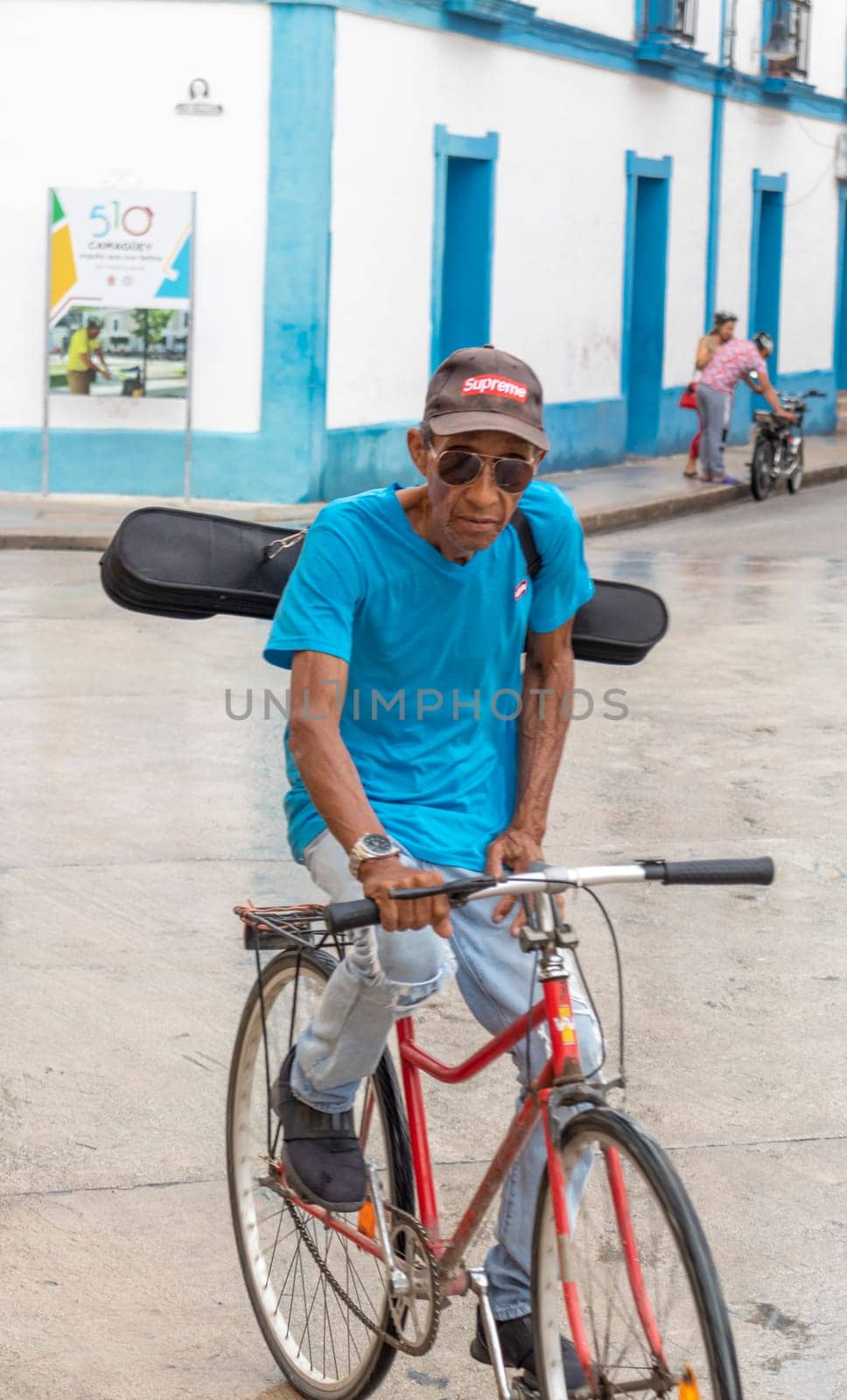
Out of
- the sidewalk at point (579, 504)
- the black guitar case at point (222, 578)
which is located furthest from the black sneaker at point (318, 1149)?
the sidewalk at point (579, 504)

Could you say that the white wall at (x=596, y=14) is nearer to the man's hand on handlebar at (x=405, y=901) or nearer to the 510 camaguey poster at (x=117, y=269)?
the 510 camaguey poster at (x=117, y=269)

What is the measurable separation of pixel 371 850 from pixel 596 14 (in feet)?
67.9

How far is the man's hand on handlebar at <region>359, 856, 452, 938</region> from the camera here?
295 cm

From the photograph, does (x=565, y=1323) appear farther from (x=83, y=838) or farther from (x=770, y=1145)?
(x=83, y=838)

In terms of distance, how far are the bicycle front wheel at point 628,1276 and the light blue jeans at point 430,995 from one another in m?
0.21

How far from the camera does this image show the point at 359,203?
18.4 metres

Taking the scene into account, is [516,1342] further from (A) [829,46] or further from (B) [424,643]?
(A) [829,46]

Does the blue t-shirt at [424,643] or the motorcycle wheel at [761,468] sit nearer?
the blue t-shirt at [424,643]

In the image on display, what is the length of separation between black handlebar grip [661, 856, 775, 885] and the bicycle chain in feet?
2.60

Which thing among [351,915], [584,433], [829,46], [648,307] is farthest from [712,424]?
[351,915]

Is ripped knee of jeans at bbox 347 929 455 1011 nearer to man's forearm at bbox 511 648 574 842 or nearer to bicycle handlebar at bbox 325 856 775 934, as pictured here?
bicycle handlebar at bbox 325 856 775 934

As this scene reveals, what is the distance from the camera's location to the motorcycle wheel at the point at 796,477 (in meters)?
21.8

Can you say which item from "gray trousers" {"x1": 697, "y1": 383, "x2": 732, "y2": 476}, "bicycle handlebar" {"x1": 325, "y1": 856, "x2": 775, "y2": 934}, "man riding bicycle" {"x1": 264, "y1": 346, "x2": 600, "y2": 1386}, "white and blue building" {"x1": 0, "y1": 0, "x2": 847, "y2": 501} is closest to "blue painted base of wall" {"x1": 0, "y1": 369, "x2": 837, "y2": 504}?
"white and blue building" {"x1": 0, "y1": 0, "x2": 847, "y2": 501}

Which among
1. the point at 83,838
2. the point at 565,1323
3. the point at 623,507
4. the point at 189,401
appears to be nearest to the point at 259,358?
the point at 189,401
